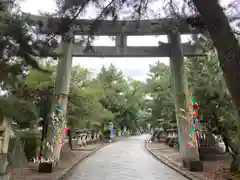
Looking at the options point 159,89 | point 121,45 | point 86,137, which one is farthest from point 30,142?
point 159,89

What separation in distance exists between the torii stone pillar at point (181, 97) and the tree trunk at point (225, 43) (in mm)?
4301

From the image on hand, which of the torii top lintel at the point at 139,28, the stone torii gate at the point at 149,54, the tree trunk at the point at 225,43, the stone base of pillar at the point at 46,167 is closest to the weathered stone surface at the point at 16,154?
the stone base of pillar at the point at 46,167

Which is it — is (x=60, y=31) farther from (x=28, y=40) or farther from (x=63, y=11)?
(x=28, y=40)

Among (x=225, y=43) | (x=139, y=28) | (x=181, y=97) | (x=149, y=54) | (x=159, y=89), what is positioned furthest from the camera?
(x=159, y=89)

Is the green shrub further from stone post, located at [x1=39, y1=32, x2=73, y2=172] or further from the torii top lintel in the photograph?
the torii top lintel

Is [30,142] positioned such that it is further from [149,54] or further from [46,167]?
[149,54]

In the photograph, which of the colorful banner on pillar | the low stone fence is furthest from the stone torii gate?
the low stone fence

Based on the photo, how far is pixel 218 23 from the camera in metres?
3.22

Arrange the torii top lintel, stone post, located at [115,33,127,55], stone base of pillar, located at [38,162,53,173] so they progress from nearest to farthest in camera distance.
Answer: the torii top lintel → stone base of pillar, located at [38,162,53,173] → stone post, located at [115,33,127,55]

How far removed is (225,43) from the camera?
313 cm

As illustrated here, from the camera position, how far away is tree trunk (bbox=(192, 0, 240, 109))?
9.86 feet

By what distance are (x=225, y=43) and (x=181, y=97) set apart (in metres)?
4.88

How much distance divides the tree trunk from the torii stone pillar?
4.30 m

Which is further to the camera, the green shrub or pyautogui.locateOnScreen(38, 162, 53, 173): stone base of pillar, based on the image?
the green shrub
